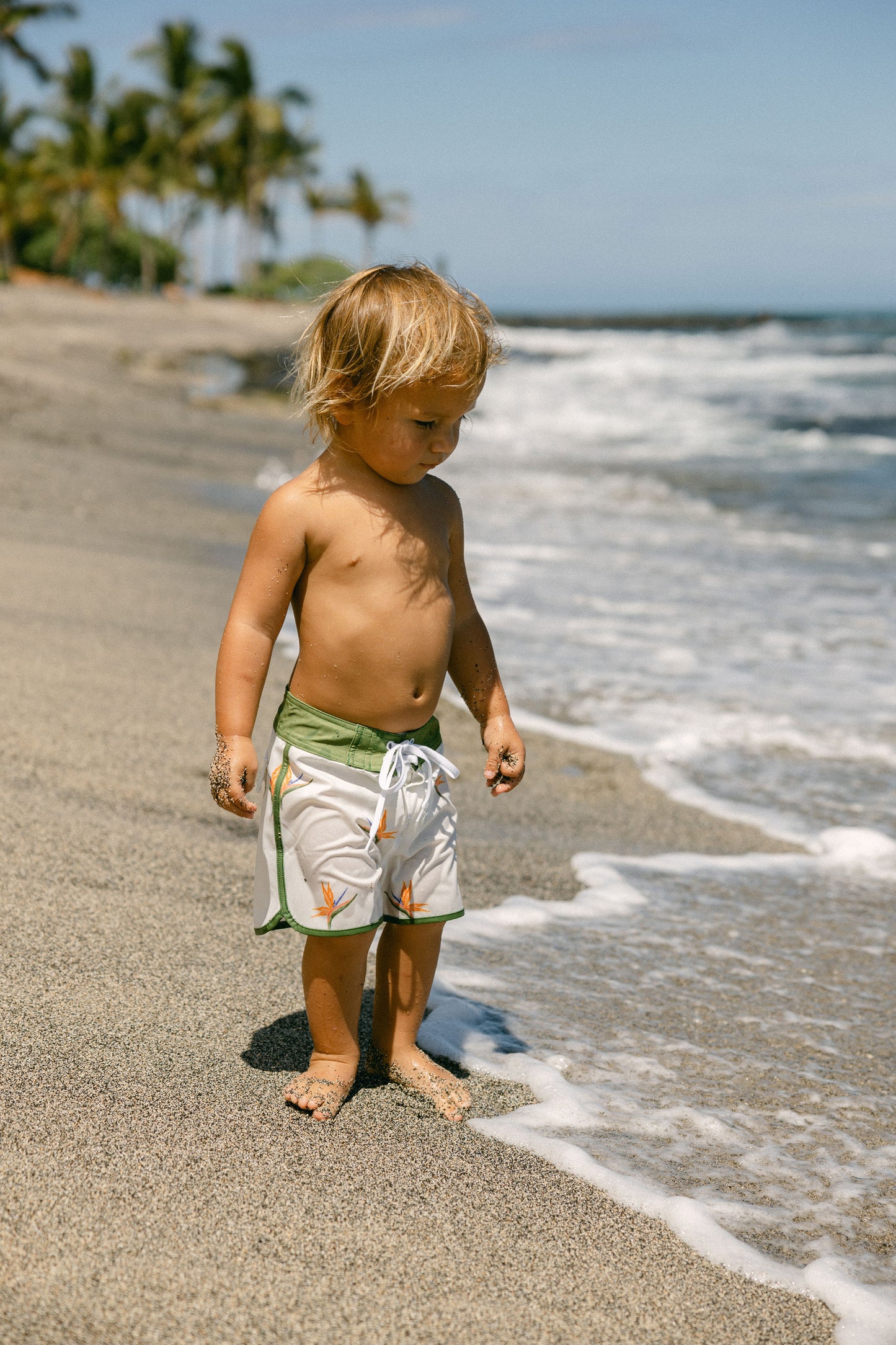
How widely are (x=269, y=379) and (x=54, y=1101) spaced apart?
20085mm

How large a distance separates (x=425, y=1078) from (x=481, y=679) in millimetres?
741

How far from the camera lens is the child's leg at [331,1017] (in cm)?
213

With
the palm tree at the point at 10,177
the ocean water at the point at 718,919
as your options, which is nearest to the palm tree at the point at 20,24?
the palm tree at the point at 10,177

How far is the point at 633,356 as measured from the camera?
4256 cm

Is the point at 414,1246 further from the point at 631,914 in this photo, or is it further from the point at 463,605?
the point at 631,914

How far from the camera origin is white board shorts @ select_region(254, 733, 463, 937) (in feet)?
6.84

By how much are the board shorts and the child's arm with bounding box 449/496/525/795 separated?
0.60ft

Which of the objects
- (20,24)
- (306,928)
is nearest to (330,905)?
(306,928)

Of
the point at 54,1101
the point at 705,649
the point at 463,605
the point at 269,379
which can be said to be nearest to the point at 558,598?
the point at 705,649

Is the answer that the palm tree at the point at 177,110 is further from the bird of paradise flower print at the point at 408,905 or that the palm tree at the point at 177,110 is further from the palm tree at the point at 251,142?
the bird of paradise flower print at the point at 408,905

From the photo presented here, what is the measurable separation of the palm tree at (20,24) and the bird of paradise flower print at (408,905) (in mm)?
39980

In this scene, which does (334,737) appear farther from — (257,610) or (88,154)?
(88,154)

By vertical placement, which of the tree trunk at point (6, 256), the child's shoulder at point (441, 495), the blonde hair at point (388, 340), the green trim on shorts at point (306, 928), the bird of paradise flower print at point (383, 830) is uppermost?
the tree trunk at point (6, 256)

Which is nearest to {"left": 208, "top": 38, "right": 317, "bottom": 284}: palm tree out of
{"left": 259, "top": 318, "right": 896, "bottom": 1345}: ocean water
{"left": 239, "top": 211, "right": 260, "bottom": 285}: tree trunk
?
{"left": 239, "top": 211, "right": 260, "bottom": 285}: tree trunk
